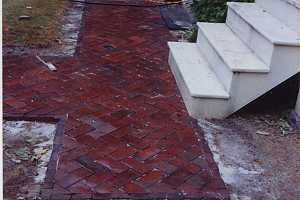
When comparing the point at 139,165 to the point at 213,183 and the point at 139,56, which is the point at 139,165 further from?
the point at 139,56

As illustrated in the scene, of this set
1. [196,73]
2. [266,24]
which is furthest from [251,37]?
[196,73]

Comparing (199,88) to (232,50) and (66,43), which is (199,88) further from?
(66,43)

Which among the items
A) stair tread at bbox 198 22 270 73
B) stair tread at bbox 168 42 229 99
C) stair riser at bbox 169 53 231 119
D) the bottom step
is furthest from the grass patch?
stair riser at bbox 169 53 231 119

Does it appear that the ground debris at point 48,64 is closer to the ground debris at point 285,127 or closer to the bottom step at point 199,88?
the bottom step at point 199,88

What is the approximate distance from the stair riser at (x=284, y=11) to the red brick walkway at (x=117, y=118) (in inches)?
35.4

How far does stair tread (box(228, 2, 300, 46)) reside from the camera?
2.91 meters

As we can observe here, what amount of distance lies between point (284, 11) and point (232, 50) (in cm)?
49

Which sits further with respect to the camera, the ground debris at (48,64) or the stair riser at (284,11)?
the ground debris at (48,64)

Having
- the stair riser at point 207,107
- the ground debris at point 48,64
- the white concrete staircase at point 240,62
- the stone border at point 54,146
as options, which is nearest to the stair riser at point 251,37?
the white concrete staircase at point 240,62

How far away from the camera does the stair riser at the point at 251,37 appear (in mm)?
2986

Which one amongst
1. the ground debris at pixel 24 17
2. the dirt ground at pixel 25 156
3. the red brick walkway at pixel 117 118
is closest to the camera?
the dirt ground at pixel 25 156

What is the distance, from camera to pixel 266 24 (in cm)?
330

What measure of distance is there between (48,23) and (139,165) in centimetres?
270

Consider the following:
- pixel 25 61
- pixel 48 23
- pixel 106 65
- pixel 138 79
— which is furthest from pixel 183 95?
pixel 48 23
